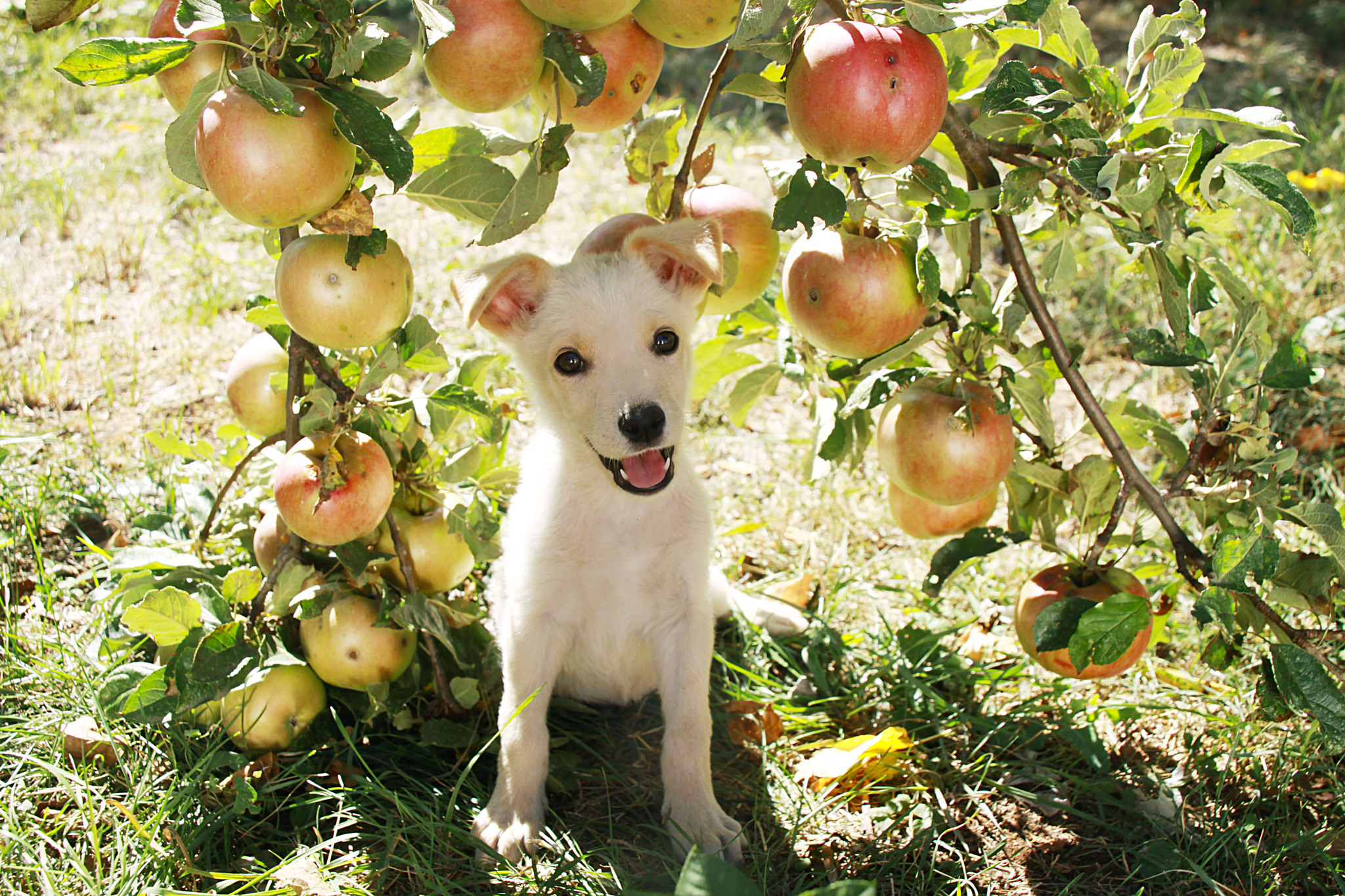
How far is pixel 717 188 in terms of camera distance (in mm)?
2213

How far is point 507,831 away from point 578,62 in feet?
5.16

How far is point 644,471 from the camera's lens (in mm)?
2229

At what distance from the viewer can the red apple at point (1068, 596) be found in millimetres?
2021

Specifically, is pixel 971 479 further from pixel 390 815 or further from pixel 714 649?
pixel 390 815

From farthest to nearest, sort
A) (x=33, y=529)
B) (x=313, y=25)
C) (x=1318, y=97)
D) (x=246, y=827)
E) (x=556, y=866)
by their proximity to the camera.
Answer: (x=1318, y=97) → (x=33, y=529) → (x=246, y=827) → (x=556, y=866) → (x=313, y=25)

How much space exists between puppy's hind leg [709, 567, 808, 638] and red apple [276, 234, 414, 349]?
1370 mm

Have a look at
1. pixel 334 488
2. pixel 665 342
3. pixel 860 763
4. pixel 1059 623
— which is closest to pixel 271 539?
pixel 334 488

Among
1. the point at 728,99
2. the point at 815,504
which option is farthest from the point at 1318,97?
the point at 815,504

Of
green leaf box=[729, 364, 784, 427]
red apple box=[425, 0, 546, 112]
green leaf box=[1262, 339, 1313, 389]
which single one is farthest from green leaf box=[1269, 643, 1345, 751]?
red apple box=[425, 0, 546, 112]

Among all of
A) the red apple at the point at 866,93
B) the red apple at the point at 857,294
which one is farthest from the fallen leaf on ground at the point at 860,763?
the red apple at the point at 866,93

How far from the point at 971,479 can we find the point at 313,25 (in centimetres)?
145

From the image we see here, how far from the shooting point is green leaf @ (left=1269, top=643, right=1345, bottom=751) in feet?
5.69

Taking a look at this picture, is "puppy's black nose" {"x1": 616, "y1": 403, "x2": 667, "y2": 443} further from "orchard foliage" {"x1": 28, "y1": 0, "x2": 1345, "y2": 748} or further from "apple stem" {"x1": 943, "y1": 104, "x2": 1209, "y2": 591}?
"apple stem" {"x1": 943, "y1": 104, "x2": 1209, "y2": 591}

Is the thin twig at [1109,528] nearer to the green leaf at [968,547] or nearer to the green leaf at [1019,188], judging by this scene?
the green leaf at [968,547]
